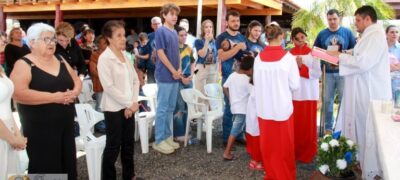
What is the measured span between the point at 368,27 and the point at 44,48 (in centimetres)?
317

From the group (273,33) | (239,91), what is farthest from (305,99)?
(273,33)

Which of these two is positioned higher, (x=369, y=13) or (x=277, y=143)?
(x=369, y=13)

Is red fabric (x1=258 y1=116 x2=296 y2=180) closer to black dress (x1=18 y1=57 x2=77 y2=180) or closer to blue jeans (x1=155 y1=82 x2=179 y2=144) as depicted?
blue jeans (x1=155 y1=82 x2=179 y2=144)

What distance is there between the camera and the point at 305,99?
14.6 ft

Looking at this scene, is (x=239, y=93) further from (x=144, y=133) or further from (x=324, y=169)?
(x=324, y=169)

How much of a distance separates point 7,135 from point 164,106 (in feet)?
7.87

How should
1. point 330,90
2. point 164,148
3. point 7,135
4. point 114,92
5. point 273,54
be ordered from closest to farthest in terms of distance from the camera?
point 7,135 → point 114,92 → point 273,54 → point 164,148 → point 330,90

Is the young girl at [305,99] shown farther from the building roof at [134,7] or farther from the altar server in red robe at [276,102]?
the building roof at [134,7]

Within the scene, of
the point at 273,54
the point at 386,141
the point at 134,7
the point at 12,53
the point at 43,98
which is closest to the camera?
the point at 386,141

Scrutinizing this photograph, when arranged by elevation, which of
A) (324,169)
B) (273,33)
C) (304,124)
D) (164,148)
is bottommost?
(164,148)

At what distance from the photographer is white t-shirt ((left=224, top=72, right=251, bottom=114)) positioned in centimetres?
467

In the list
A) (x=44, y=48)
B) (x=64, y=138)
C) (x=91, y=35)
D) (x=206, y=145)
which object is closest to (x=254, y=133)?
(x=206, y=145)

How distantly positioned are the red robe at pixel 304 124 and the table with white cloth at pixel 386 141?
35.9 inches

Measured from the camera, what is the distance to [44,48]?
9.61 ft
